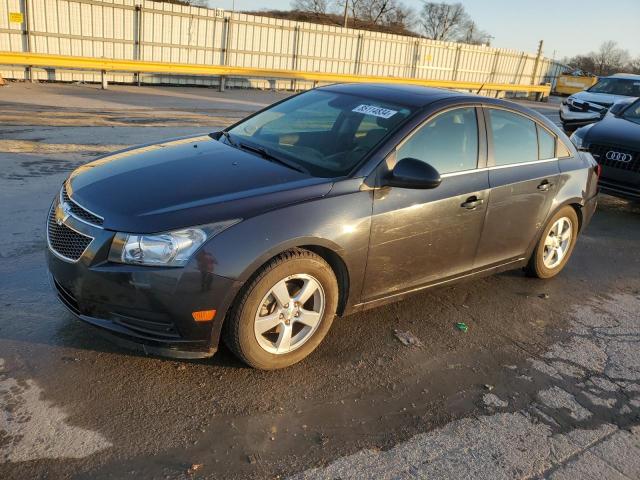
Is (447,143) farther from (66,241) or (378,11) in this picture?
(378,11)

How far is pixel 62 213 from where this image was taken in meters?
3.35

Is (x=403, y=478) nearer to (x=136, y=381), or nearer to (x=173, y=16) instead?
(x=136, y=381)

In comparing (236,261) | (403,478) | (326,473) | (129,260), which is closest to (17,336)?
(129,260)

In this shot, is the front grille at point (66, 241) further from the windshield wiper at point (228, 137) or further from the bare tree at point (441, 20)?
the bare tree at point (441, 20)

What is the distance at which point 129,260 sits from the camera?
2.92m

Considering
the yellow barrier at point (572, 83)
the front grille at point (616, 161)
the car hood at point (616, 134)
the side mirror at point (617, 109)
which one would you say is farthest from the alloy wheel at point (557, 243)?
the yellow barrier at point (572, 83)

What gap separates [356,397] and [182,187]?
1.57 meters

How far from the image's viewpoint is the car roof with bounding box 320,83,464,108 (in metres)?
4.09

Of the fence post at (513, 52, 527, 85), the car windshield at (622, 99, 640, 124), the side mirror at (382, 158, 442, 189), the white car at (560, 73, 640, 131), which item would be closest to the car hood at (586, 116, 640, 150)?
the car windshield at (622, 99, 640, 124)

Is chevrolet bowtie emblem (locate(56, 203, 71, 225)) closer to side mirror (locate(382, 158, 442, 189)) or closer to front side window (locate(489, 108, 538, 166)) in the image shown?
side mirror (locate(382, 158, 442, 189))

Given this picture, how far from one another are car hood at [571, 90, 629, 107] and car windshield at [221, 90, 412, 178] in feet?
44.2

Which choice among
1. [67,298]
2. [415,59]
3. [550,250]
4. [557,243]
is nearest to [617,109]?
[557,243]

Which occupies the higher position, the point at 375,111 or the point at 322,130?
the point at 375,111

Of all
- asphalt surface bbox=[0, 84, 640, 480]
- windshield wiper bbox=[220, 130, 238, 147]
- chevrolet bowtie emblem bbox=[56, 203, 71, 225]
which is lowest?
asphalt surface bbox=[0, 84, 640, 480]
